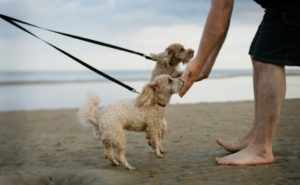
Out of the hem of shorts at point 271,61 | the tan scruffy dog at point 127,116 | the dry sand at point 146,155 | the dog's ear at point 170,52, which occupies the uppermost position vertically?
the dog's ear at point 170,52

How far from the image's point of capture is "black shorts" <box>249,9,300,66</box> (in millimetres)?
3232

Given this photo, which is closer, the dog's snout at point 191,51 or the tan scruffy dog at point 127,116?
the tan scruffy dog at point 127,116

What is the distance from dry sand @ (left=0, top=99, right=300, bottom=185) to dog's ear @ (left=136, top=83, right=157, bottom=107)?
2.58 ft

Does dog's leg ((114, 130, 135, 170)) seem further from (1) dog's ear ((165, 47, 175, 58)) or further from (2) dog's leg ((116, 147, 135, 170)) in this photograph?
(1) dog's ear ((165, 47, 175, 58))

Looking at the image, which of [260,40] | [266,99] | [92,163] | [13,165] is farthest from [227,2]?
[13,165]

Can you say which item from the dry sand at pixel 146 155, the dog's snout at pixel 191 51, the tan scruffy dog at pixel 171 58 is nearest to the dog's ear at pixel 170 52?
→ the tan scruffy dog at pixel 171 58

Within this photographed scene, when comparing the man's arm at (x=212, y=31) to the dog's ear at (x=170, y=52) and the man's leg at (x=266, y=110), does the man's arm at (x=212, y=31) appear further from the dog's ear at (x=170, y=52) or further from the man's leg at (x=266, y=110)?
the dog's ear at (x=170, y=52)

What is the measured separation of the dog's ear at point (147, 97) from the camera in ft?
14.5

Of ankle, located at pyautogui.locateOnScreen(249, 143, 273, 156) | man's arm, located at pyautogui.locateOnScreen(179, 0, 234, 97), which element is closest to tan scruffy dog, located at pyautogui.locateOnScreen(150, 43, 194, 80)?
man's arm, located at pyautogui.locateOnScreen(179, 0, 234, 97)

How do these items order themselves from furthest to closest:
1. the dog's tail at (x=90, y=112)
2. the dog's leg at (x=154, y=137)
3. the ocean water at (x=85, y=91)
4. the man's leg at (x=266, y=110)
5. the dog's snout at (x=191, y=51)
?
the ocean water at (x=85, y=91) → the dog's snout at (x=191, y=51) → the dog's leg at (x=154, y=137) → the dog's tail at (x=90, y=112) → the man's leg at (x=266, y=110)

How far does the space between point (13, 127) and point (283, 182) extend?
7.07 m

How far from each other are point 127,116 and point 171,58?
1.81 m

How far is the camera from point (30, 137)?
707cm

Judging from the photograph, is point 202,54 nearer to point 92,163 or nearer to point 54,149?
point 92,163
